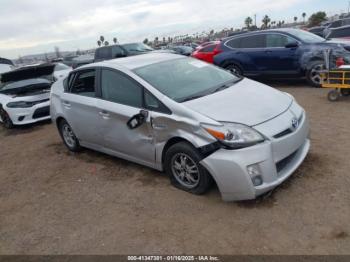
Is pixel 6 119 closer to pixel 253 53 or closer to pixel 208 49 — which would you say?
pixel 208 49

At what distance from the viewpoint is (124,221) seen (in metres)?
3.95

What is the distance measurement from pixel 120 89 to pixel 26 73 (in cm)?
617

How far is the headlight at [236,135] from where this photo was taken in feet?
12.1

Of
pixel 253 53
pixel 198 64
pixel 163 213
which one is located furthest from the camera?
pixel 253 53

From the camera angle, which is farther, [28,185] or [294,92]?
[294,92]

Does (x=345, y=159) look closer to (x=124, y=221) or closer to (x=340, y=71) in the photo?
(x=124, y=221)

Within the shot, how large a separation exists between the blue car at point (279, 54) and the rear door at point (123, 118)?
6.12 meters

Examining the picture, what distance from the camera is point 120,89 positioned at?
194 inches

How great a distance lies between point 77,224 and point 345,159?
3.38m

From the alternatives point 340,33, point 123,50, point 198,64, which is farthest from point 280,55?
point 123,50

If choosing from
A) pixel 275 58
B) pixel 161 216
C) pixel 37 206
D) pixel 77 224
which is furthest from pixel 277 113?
pixel 275 58

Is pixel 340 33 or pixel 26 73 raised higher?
pixel 26 73

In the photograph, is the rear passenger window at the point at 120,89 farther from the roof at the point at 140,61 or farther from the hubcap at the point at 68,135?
the hubcap at the point at 68,135

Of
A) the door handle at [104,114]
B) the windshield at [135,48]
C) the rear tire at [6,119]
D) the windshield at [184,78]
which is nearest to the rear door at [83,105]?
the door handle at [104,114]
